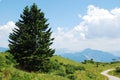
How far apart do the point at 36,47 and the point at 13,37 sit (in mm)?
7048

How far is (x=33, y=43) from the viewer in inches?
2090

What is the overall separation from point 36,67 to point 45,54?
2775 mm

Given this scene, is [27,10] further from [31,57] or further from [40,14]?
[31,57]

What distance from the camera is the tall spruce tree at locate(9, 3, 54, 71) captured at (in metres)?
51.9

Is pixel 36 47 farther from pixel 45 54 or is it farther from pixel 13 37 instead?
pixel 13 37

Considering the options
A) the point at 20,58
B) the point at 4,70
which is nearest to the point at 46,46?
the point at 20,58

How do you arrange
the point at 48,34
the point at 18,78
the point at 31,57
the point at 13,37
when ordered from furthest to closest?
the point at 13,37 < the point at 48,34 < the point at 31,57 < the point at 18,78

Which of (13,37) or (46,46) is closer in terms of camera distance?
(46,46)

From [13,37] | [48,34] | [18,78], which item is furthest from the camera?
[13,37]

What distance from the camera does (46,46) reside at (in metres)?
53.3

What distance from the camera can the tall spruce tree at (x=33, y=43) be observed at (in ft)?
170

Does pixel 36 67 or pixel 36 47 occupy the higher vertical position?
pixel 36 47

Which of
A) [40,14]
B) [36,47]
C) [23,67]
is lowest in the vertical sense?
[23,67]

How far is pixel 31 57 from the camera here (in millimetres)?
51000
